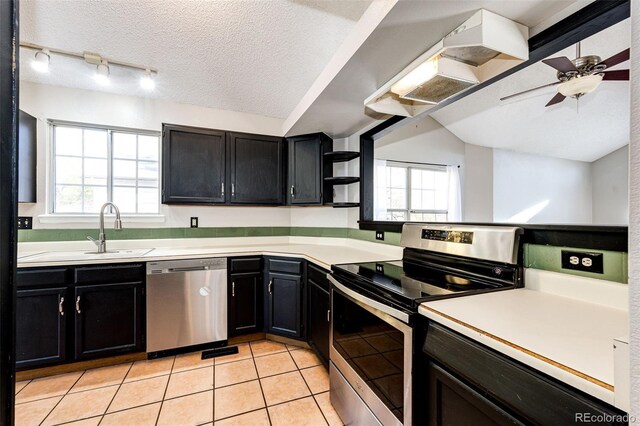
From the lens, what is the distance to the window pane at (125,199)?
2822 millimetres

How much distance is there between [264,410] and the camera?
170cm

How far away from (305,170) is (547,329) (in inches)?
98.4

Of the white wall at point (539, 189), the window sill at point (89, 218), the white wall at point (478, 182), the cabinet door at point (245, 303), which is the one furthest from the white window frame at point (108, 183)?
the white wall at point (539, 189)

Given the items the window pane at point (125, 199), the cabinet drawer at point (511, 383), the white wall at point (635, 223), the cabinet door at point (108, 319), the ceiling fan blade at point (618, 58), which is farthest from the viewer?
the window pane at point (125, 199)

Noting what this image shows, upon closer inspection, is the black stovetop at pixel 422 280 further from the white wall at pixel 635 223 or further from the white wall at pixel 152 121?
the white wall at pixel 152 121

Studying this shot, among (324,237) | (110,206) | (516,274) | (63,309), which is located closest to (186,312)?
(63,309)

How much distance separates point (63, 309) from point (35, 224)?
3.35 feet

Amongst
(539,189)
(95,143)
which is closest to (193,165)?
(95,143)

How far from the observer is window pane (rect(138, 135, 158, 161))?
293 centimetres

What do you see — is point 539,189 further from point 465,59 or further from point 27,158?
point 27,158

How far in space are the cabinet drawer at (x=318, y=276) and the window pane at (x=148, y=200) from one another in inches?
74.1

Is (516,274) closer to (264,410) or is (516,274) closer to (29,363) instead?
(264,410)

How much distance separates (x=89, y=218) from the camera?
2.64 m

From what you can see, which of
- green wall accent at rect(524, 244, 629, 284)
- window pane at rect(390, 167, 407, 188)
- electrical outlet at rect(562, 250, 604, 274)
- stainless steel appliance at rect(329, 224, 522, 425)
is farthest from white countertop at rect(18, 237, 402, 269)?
window pane at rect(390, 167, 407, 188)
